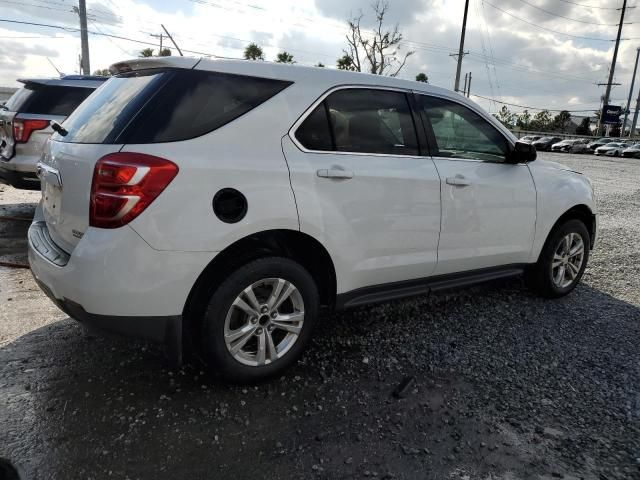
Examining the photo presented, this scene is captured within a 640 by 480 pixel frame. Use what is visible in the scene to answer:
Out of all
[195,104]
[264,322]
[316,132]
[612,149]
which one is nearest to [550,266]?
[316,132]

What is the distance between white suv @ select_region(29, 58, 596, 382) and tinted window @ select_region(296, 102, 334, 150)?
Result: 0.01m

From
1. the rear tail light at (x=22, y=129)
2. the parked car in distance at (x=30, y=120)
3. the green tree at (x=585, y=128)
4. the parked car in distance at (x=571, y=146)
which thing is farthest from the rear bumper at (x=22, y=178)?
the green tree at (x=585, y=128)

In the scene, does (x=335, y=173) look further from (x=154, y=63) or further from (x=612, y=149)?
(x=612, y=149)

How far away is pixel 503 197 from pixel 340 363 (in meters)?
1.83

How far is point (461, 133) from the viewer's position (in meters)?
3.84

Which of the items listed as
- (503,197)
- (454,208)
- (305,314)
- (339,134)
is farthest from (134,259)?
(503,197)

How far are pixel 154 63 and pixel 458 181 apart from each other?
2144mm

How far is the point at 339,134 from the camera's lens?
3.14 m

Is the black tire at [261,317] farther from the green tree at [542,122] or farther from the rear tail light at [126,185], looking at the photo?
the green tree at [542,122]

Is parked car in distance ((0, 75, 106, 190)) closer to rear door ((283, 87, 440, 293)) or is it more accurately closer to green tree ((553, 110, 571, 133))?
rear door ((283, 87, 440, 293))

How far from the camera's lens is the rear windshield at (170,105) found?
257 cm

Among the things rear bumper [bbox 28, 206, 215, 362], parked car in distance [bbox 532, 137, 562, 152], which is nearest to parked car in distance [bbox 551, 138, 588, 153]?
parked car in distance [bbox 532, 137, 562, 152]

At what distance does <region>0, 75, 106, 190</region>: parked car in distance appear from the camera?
5973 millimetres

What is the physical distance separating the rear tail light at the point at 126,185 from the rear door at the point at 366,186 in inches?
29.4
